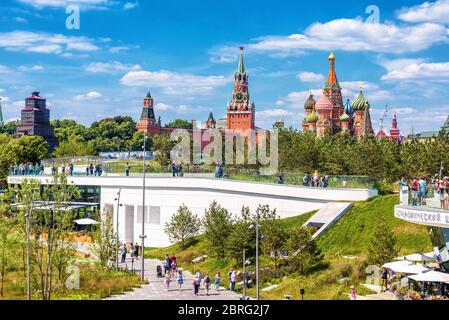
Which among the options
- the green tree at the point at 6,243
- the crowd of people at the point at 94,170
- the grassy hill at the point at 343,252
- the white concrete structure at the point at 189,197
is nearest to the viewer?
the grassy hill at the point at 343,252

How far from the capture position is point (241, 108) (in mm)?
186750

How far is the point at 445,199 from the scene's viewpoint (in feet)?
84.9

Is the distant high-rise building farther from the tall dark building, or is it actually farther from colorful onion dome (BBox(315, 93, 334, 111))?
the tall dark building

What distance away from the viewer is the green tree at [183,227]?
49.1 m

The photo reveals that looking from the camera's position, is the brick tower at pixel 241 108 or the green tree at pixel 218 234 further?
the brick tower at pixel 241 108

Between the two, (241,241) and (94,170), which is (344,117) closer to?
(94,170)

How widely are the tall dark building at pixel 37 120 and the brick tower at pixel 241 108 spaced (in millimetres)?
49839

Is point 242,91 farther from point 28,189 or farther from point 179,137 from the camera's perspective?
point 28,189

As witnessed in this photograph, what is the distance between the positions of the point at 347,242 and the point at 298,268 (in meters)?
4.62

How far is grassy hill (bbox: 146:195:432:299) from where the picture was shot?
Result: 30969 millimetres

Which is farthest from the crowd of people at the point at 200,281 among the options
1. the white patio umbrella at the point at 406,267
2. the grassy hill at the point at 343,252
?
the white patio umbrella at the point at 406,267

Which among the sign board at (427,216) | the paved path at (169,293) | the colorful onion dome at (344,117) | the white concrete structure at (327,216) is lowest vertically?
the paved path at (169,293)

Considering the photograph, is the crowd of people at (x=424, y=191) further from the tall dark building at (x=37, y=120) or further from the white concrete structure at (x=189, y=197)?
the tall dark building at (x=37, y=120)
